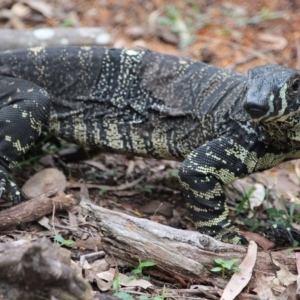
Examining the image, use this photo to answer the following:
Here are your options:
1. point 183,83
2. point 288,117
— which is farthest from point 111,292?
point 183,83

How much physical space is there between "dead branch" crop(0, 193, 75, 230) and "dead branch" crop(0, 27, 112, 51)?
2.90 m

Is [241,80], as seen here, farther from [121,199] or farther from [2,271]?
[2,271]

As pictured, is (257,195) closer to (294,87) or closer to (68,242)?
(294,87)

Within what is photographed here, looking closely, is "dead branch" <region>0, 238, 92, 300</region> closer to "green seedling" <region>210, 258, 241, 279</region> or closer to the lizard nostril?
"green seedling" <region>210, 258, 241, 279</region>

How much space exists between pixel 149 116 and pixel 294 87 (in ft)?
5.88

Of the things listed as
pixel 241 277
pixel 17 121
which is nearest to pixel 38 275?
pixel 241 277

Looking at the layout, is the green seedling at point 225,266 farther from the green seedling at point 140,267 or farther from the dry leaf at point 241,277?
the green seedling at point 140,267

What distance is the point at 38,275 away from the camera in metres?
3.80

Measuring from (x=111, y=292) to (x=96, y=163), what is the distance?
10.7 feet

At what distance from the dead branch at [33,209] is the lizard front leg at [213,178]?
107 centimetres

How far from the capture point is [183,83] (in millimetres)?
6910

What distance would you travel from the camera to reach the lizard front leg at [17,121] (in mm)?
6230

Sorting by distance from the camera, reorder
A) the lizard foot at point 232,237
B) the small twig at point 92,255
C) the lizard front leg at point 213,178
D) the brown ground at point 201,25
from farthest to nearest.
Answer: the brown ground at point 201,25 → the lizard front leg at point 213,178 → the lizard foot at point 232,237 → the small twig at point 92,255

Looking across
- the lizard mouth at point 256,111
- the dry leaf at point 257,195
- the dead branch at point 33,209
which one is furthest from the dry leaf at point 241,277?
the dry leaf at point 257,195
